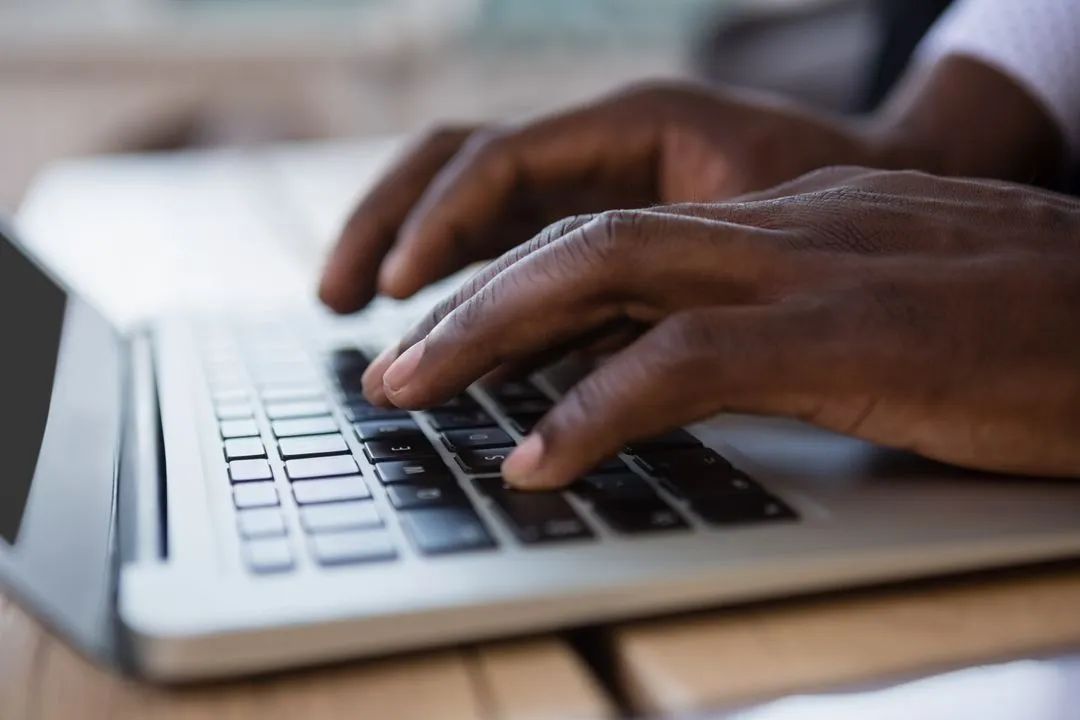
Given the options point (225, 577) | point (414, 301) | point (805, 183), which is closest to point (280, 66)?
point (414, 301)

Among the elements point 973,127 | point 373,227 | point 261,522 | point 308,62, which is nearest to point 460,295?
point 261,522

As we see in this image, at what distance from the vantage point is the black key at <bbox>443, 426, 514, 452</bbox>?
17.4 inches

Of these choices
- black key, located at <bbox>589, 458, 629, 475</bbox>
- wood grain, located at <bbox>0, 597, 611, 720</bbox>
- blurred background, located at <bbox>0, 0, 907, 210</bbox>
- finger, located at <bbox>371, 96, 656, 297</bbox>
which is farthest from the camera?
blurred background, located at <bbox>0, 0, 907, 210</bbox>

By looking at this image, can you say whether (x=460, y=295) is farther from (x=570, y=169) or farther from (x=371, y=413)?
(x=570, y=169)

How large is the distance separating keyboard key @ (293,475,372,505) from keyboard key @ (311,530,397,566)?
33 mm

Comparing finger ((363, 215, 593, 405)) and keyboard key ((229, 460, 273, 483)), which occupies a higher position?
finger ((363, 215, 593, 405))

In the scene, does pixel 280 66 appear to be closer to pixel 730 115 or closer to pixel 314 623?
pixel 730 115

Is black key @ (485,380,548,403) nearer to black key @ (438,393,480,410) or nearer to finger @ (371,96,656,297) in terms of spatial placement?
black key @ (438,393,480,410)

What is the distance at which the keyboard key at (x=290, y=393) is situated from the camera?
0.52 metres

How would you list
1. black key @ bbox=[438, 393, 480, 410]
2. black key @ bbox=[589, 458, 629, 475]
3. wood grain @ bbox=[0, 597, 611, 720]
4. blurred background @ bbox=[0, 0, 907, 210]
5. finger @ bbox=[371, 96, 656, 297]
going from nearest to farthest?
wood grain @ bbox=[0, 597, 611, 720]
black key @ bbox=[589, 458, 629, 475]
black key @ bbox=[438, 393, 480, 410]
finger @ bbox=[371, 96, 656, 297]
blurred background @ bbox=[0, 0, 907, 210]

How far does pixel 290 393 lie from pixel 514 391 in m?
0.11

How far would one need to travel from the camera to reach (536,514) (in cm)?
36

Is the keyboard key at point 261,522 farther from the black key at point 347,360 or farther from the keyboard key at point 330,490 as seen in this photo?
the black key at point 347,360

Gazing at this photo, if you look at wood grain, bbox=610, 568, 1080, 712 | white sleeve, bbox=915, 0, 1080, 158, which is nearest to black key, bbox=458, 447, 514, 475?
wood grain, bbox=610, 568, 1080, 712
